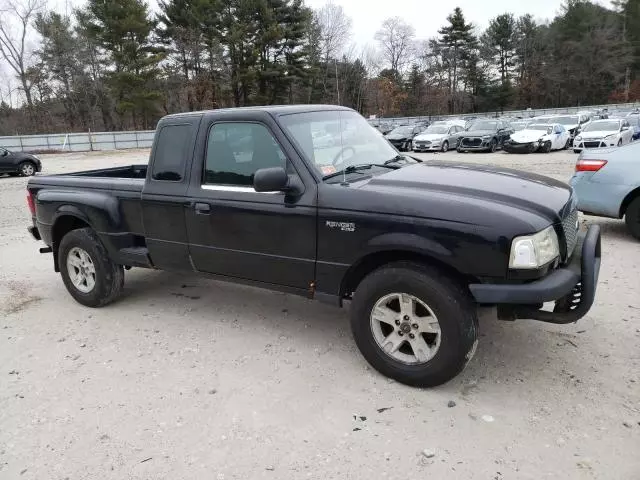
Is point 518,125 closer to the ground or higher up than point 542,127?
higher up

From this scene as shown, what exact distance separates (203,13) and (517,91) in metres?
41.7

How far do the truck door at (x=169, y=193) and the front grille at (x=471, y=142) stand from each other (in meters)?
21.8

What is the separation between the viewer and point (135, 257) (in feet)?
16.1

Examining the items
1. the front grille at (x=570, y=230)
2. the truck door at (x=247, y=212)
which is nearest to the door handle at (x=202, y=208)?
the truck door at (x=247, y=212)

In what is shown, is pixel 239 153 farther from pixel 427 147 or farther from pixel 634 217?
pixel 427 147

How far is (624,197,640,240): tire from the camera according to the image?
6.78m

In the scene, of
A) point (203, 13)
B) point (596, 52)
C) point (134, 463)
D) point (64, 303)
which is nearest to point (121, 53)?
point (203, 13)

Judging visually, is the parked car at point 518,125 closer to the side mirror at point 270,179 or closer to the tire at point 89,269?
the tire at point 89,269

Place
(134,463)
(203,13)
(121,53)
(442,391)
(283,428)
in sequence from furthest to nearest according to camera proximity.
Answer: (203,13) < (121,53) < (442,391) < (283,428) < (134,463)

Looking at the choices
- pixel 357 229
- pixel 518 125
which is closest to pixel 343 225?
pixel 357 229

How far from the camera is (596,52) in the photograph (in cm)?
6103

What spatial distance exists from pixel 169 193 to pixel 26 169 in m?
21.7

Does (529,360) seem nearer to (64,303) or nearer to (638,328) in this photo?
(638,328)

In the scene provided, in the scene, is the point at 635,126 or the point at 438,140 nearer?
the point at 635,126
